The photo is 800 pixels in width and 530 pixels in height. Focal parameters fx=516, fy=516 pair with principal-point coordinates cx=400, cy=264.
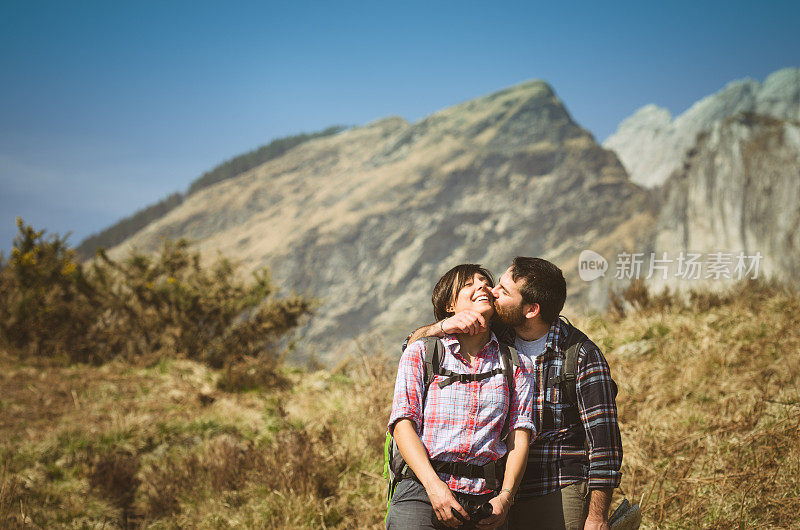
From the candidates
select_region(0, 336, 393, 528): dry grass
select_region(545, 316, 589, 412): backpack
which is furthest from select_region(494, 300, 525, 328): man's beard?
select_region(0, 336, 393, 528): dry grass

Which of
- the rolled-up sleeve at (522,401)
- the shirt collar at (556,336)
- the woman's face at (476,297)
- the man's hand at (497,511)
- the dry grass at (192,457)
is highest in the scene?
the woman's face at (476,297)

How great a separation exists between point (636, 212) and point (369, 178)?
3878cm

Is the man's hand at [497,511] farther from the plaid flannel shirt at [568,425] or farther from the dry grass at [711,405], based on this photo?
the dry grass at [711,405]

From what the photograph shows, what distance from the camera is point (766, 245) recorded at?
3133 cm

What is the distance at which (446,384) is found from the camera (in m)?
1.89

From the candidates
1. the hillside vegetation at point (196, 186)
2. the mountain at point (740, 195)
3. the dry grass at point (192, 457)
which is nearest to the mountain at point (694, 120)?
the mountain at point (740, 195)

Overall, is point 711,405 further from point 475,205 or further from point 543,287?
point 475,205

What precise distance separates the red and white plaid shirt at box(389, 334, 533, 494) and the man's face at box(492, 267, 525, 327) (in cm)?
19

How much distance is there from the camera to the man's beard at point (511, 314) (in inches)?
82.0

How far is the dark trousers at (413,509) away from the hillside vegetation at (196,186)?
84.4 m

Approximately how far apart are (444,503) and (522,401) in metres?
0.47

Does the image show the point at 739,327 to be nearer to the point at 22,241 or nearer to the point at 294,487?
the point at 294,487

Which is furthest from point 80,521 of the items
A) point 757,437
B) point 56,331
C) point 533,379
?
point 56,331

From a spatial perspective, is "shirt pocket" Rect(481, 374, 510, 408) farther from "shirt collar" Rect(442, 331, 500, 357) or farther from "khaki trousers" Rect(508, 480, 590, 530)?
"khaki trousers" Rect(508, 480, 590, 530)
